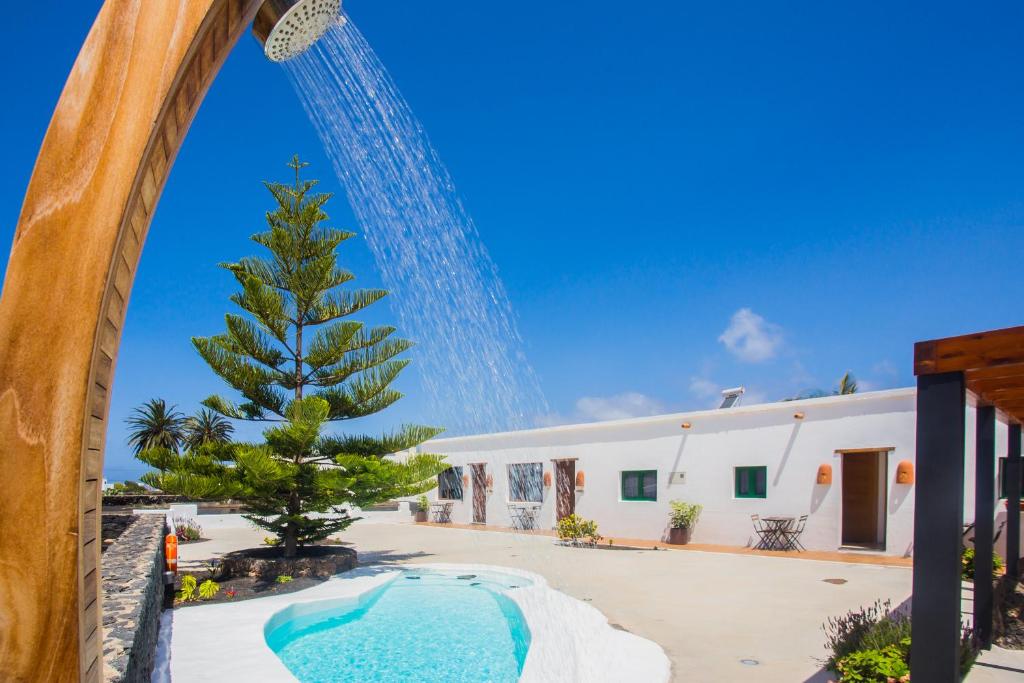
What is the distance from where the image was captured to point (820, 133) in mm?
18234

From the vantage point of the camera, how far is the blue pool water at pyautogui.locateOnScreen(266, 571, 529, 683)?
5.62 meters

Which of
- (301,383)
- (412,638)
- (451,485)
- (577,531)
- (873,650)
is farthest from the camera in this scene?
(451,485)

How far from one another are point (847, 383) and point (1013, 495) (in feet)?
89.2

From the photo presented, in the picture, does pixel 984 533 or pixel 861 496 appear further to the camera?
pixel 861 496

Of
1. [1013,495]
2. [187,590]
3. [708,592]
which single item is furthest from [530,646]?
[1013,495]

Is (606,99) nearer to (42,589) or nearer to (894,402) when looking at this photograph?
(894,402)

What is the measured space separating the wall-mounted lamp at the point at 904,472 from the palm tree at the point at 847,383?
69.2 feet

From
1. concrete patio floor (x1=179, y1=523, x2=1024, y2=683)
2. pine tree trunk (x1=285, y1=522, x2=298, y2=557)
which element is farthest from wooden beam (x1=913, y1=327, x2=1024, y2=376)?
pine tree trunk (x1=285, y1=522, x2=298, y2=557)

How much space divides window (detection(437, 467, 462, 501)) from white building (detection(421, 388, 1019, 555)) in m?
1.48

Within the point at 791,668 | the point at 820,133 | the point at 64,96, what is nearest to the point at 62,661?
the point at 64,96

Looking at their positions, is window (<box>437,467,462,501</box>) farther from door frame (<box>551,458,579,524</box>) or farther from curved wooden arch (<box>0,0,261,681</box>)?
curved wooden arch (<box>0,0,261,681</box>)

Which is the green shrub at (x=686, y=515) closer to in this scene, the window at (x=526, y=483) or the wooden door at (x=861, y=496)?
the wooden door at (x=861, y=496)

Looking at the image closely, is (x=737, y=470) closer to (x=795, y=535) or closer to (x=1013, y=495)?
(x=795, y=535)

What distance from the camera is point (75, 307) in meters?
1.12
